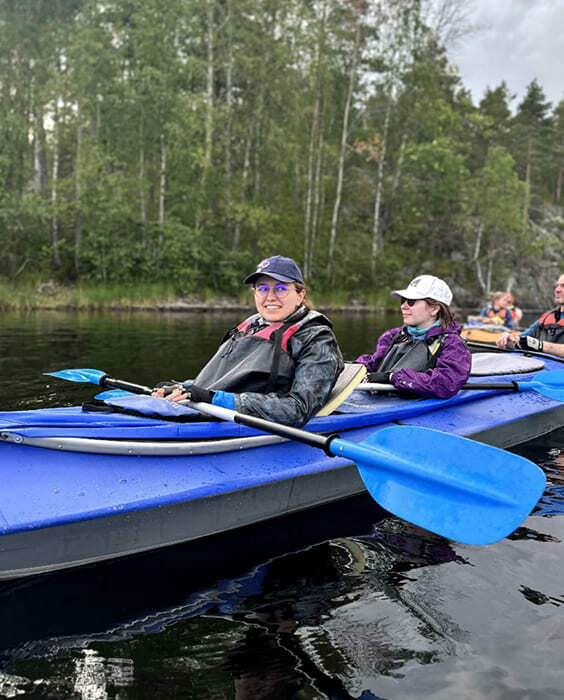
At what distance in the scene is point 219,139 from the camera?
2273 centimetres

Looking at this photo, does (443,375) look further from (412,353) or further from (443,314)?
(443,314)

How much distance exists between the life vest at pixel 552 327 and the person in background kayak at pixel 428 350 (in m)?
3.12

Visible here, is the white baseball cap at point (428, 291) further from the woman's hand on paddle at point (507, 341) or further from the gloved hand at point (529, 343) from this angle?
the woman's hand on paddle at point (507, 341)

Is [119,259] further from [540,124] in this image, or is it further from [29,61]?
[540,124]

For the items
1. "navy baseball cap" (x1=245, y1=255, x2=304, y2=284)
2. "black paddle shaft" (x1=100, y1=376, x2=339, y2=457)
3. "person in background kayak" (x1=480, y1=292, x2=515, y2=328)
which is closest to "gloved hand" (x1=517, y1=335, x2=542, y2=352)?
"navy baseball cap" (x1=245, y1=255, x2=304, y2=284)

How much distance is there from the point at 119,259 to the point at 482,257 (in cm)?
1938

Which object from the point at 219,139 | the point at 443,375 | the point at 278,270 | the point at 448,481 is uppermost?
the point at 219,139

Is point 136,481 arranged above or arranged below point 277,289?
below

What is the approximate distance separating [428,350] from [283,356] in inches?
68.7

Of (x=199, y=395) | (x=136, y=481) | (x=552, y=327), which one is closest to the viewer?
(x=136, y=481)

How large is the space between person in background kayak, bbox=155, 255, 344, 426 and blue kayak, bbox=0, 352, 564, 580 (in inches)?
10.7

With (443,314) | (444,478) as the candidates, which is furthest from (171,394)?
(443,314)

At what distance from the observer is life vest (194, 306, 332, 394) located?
12.0 ft

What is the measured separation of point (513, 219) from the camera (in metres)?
29.4
